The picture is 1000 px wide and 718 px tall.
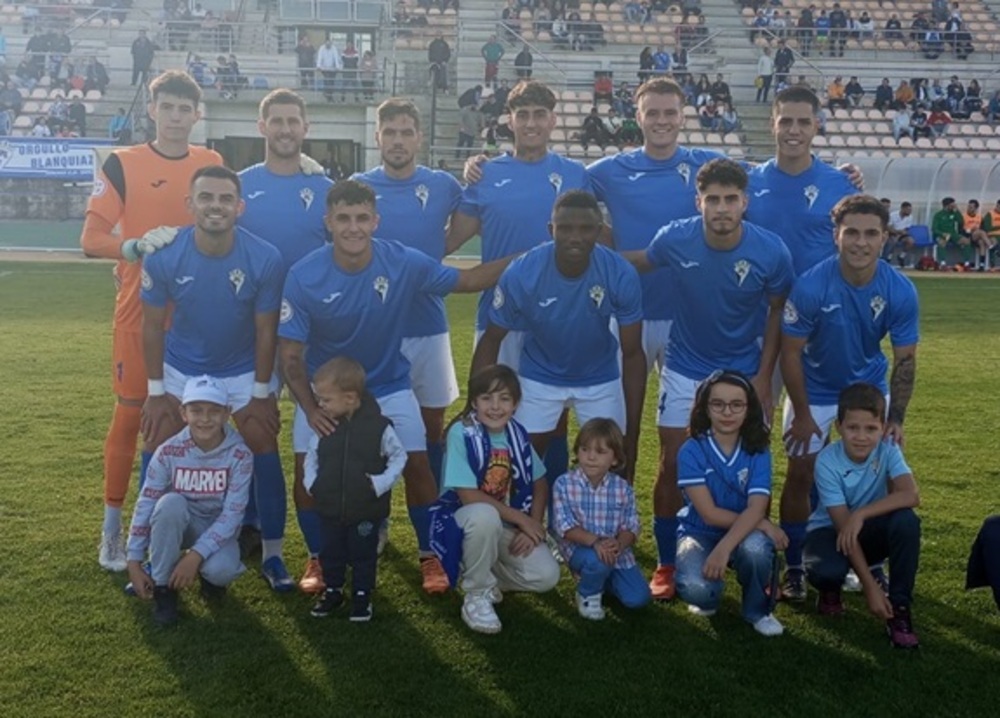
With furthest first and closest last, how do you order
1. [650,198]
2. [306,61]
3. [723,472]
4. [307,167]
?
[306,61] → [650,198] → [307,167] → [723,472]

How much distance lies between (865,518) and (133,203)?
342 cm

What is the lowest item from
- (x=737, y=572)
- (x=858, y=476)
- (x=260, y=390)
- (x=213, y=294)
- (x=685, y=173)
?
(x=737, y=572)

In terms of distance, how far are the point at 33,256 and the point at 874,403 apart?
57.2 ft

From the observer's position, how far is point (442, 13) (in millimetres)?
30047

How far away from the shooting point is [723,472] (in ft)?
13.5

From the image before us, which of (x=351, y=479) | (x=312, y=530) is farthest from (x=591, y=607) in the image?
(x=312, y=530)

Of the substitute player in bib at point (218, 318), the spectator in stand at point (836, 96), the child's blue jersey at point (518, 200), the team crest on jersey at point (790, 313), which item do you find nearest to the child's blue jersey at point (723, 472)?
the team crest on jersey at point (790, 313)

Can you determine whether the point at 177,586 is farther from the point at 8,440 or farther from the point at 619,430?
the point at 8,440

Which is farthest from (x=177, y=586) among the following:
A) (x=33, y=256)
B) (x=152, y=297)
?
(x=33, y=256)

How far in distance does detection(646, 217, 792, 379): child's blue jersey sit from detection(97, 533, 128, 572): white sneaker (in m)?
2.59

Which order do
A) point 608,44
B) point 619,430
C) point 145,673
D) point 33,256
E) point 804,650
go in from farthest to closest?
point 608,44 < point 33,256 < point 619,430 < point 804,650 < point 145,673

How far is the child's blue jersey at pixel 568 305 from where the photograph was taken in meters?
4.44

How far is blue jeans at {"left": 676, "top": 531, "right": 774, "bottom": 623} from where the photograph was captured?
13.0 ft

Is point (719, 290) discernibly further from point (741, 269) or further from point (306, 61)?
point (306, 61)
